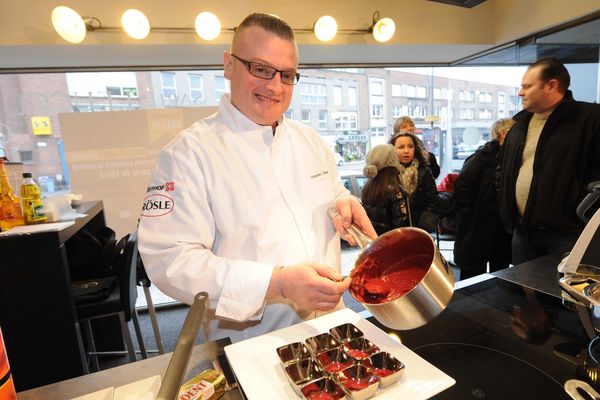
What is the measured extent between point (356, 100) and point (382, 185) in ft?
5.37

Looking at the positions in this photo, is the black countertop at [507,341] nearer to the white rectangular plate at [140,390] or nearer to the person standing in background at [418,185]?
the white rectangular plate at [140,390]

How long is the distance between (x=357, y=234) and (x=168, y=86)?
2.72 m

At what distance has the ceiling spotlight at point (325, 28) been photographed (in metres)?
2.58

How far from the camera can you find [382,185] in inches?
92.3

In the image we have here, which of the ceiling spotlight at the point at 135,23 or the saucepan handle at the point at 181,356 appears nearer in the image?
the saucepan handle at the point at 181,356

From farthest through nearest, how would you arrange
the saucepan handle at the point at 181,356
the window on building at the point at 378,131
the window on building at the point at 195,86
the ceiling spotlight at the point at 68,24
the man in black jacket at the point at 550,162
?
the window on building at the point at 378,131 → the window on building at the point at 195,86 → the ceiling spotlight at the point at 68,24 → the man in black jacket at the point at 550,162 → the saucepan handle at the point at 181,356

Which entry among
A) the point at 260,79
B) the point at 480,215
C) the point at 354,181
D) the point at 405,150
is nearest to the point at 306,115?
the point at 354,181

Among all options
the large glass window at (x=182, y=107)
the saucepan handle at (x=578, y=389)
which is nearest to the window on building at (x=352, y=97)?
the large glass window at (x=182, y=107)

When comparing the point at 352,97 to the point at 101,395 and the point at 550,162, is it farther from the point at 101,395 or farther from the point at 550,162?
the point at 101,395

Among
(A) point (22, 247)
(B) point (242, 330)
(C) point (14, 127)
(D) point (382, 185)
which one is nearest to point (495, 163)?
(D) point (382, 185)

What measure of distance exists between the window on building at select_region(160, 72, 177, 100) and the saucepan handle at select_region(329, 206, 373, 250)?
2.50m

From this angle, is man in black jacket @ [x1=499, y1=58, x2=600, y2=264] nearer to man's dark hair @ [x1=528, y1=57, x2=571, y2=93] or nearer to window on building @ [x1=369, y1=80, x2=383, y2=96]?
man's dark hair @ [x1=528, y1=57, x2=571, y2=93]

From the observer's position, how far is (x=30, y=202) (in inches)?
64.1

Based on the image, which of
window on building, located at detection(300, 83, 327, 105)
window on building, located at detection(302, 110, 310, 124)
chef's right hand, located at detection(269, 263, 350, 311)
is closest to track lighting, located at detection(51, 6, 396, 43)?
window on building, located at detection(300, 83, 327, 105)
